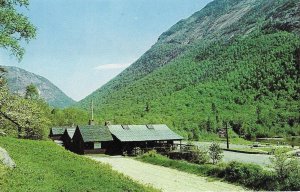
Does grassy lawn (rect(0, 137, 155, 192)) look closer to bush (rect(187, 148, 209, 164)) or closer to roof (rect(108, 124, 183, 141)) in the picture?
bush (rect(187, 148, 209, 164))

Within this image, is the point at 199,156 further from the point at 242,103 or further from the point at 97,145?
the point at 242,103

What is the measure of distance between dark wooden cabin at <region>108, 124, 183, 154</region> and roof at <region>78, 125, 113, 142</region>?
0.93 m

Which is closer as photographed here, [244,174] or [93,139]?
[244,174]

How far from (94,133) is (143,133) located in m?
7.33

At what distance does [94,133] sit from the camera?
60906mm

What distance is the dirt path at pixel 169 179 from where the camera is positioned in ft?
98.4

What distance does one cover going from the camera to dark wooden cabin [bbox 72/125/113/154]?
59.6m

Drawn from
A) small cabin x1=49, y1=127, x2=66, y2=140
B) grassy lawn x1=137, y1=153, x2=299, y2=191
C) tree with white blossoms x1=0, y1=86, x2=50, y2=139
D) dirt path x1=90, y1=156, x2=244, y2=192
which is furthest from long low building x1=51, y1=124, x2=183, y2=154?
tree with white blossoms x1=0, y1=86, x2=50, y2=139

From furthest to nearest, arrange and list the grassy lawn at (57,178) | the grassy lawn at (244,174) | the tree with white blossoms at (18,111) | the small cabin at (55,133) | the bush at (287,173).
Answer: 1. the small cabin at (55,133)
2. the grassy lawn at (244,174)
3. the bush at (287,173)
4. the grassy lawn at (57,178)
5. the tree with white blossoms at (18,111)

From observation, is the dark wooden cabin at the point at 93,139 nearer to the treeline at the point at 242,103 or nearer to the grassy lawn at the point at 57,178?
the grassy lawn at the point at 57,178

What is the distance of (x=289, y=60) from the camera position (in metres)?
180

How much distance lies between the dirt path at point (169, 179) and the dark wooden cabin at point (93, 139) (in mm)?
12735

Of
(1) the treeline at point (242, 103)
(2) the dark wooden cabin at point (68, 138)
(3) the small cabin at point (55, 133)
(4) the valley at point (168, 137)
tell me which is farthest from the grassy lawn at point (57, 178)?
(1) the treeline at point (242, 103)

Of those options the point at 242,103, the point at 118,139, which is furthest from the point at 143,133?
the point at 242,103
